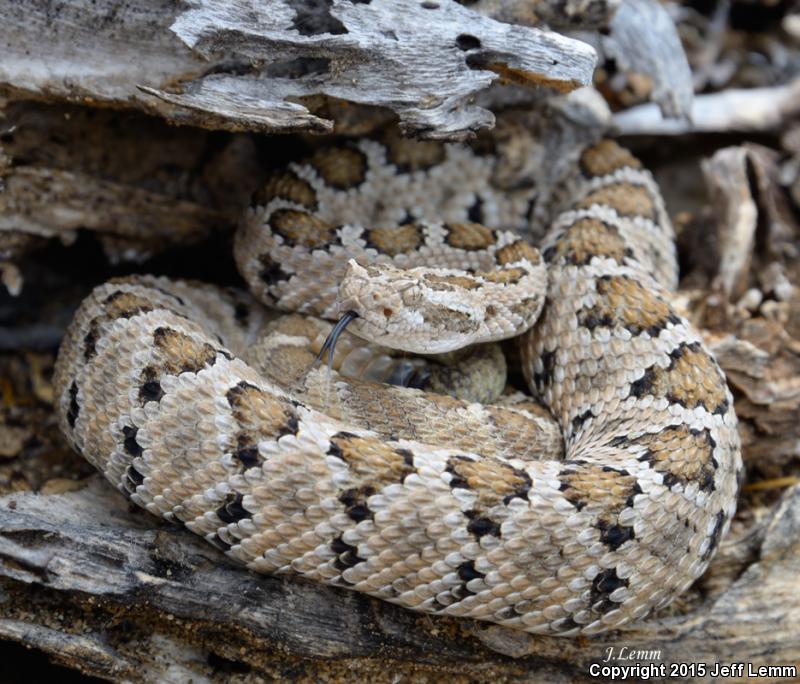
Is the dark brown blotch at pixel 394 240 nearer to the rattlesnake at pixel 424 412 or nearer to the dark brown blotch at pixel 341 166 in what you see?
the rattlesnake at pixel 424 412

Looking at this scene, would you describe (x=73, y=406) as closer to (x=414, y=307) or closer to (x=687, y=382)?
(x=414, y=307)

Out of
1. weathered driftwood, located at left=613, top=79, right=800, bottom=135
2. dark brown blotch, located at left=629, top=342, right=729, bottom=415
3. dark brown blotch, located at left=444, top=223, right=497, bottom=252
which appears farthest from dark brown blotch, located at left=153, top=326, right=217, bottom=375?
weathered driftwood, located at left=613, top=79, right=800, bottom=135

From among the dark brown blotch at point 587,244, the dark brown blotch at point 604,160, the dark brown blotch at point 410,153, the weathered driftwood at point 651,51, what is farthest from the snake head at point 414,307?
the weathered driftwood at point 651,51

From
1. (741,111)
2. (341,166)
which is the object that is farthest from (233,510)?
(741,111)

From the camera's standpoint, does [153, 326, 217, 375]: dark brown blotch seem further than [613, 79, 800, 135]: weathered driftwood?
No

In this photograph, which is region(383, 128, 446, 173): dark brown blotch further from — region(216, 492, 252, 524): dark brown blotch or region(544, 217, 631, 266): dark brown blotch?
region(216, 492, 252, 524): dark brown blotch
